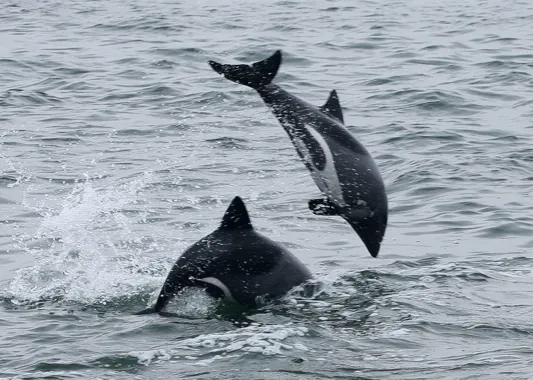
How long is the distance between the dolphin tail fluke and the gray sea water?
1.83 m

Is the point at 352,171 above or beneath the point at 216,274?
above

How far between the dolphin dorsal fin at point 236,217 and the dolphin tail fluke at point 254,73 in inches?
39.6

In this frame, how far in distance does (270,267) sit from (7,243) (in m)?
3.95

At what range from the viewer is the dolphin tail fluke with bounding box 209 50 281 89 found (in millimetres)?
9391

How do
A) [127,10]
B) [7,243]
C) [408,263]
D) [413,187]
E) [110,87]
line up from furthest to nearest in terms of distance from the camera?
[127,10] → [110,87] → [413,187] → [7,243] → [408,263]

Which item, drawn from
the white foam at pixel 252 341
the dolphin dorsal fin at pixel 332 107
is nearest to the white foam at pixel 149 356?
the white foam at pixel 252 341

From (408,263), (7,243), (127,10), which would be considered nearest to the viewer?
(408,263)

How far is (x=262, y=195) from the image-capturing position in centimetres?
1407

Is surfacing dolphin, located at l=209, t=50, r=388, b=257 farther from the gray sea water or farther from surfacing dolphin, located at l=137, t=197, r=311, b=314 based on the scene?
the gray sea water

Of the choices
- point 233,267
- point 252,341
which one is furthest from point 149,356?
point 233,267

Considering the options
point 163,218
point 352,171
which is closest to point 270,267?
point 352,171

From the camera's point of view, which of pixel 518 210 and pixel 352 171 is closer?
pixel 352 171

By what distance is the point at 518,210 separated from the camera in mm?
13172

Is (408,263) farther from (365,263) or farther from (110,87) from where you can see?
(110,87)
